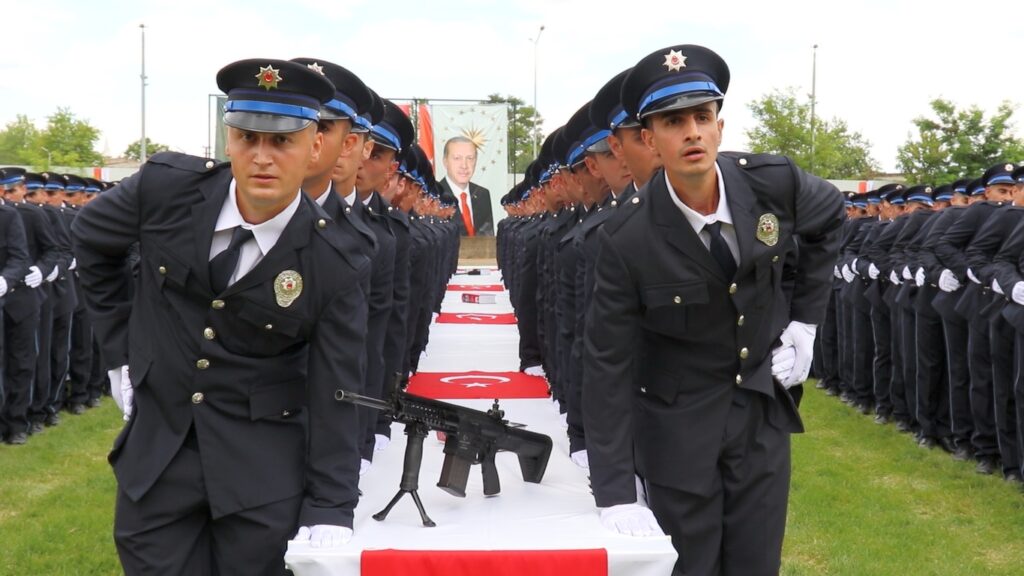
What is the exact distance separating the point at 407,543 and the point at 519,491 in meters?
0.86

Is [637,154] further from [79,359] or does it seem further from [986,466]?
[79,359]

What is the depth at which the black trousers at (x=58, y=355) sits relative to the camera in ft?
29.9

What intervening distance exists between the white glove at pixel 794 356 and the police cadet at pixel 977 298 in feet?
15.1

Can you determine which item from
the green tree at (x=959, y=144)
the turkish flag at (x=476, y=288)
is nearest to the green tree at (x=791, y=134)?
the green tree at (x=959, y=144)

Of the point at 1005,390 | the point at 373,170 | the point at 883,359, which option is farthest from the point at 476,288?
the point at 373,170

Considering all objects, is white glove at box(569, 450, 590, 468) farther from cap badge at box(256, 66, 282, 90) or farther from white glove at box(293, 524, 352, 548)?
cap badge at box(256, 66, 282, 90)

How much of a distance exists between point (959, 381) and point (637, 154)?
4.57 meters

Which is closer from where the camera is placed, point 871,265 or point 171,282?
point 171,282

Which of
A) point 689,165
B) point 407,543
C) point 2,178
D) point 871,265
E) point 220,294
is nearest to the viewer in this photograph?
point 220,294

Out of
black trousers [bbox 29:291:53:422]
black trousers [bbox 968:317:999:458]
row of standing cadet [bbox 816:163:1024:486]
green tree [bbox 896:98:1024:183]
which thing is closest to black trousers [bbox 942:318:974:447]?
row of standing cadet [bbox 816:163:1024:486]

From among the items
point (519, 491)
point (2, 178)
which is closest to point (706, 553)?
point (519, 491)

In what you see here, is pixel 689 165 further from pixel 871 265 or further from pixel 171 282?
pixel 871 265

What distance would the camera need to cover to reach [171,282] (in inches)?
112

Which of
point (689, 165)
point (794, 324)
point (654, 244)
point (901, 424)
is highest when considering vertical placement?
point (689, 165)
